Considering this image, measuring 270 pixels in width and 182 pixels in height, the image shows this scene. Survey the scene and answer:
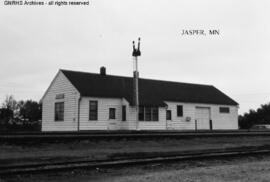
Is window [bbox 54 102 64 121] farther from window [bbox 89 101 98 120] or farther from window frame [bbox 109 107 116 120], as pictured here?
window frame [bbox 109 107 116 120]

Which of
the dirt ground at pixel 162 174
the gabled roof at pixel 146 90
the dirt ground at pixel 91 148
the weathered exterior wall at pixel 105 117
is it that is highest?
the gabled roof at pixel 146 90

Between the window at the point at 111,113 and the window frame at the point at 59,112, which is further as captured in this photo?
the window frame at the point at 59,112

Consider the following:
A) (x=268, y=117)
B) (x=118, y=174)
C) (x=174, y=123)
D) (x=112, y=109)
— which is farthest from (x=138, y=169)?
(x=268, y=117)

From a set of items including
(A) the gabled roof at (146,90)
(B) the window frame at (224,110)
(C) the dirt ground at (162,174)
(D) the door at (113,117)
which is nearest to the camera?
(C) the dirt ground at (162,174)

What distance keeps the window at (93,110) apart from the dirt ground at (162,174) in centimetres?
1857

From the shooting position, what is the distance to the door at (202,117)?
3562cm

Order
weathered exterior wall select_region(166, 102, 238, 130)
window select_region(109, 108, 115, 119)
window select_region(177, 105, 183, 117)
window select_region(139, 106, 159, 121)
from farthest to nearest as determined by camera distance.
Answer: window select_region(177, 105, 183, 117) < weathered exterior wall select_region(166, 102, 238, 130) < window select_region(139, 106, 159, 121) < window select_region(109, 108, 115, 119)

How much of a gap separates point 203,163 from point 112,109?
19323 mm

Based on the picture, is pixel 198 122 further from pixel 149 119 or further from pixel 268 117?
pixel 268 117

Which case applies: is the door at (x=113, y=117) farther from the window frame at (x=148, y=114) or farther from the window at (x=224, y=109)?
the window at (x=224, y=109)

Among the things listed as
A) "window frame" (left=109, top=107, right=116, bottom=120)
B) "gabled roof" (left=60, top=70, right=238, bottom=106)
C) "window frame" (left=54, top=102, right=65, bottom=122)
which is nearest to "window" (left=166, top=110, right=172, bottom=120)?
"gabled roof" (left=60, top=70, right=238, bottom=106)

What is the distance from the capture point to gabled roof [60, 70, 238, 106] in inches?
1200

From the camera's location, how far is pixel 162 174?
9070 millimetres

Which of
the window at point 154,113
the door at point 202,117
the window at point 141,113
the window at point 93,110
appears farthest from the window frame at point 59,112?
the door at point 202,117
